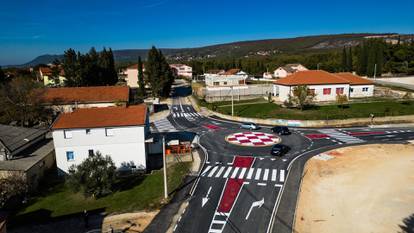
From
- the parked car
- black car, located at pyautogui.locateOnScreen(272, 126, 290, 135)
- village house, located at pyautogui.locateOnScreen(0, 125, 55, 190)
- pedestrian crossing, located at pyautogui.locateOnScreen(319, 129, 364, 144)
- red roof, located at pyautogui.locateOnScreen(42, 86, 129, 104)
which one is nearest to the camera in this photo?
village house, located at pyautogui.locateOnScreen(0, 125, 55, 190)

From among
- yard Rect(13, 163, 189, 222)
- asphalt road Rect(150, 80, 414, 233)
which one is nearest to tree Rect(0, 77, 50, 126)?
asphalt road Rect(150, 80, 414, 233)

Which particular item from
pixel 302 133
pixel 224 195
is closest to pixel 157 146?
pixel 224 195

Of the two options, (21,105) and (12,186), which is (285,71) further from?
(12,186)

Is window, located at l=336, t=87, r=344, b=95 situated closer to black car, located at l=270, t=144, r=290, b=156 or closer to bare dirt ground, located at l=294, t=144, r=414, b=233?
bare dirt ground, located at l=294, t=144, r=414, b=233

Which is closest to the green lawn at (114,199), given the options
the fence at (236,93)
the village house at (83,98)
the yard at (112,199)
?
the yard at (112,199)

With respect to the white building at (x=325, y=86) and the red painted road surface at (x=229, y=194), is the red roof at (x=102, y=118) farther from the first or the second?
the white building at (x=325, y=86)

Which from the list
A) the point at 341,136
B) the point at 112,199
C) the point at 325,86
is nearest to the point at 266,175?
the point at 112,199
